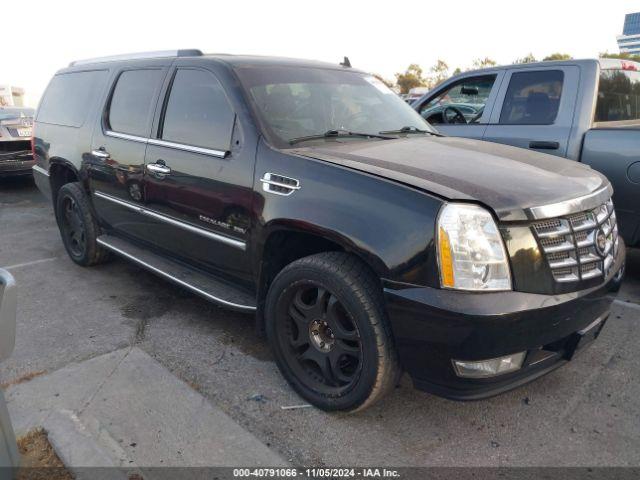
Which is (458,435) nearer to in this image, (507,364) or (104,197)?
(507,364)

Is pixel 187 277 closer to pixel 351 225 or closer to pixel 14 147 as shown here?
pixel 351 225

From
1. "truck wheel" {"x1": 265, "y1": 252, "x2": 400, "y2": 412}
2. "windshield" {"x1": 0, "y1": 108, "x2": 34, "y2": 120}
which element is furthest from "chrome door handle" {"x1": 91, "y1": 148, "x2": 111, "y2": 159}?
"windshield" {"x1": 0, "y1": 108, "x2": 34, "y2": 120}

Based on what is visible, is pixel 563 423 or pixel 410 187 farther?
pixel 563 423

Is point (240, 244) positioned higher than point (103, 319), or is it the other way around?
point (240, 244)

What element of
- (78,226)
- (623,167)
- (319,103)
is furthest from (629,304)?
(78,226)

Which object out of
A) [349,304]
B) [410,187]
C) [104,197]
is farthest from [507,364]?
[104,197]

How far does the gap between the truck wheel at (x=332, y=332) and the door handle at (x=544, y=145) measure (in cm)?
274

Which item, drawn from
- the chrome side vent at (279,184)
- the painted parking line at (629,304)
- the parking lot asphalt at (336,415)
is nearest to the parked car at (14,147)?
the parking lot asphalt at (336,415)

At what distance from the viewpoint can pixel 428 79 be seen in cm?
5691

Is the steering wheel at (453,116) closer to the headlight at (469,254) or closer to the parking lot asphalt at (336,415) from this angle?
the parking lot asphalt at (336,415)

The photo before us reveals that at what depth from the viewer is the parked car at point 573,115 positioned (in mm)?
4020

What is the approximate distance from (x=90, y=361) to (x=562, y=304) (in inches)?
103

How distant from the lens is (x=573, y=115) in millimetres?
4344

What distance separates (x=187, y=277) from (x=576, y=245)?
7.69 ft
